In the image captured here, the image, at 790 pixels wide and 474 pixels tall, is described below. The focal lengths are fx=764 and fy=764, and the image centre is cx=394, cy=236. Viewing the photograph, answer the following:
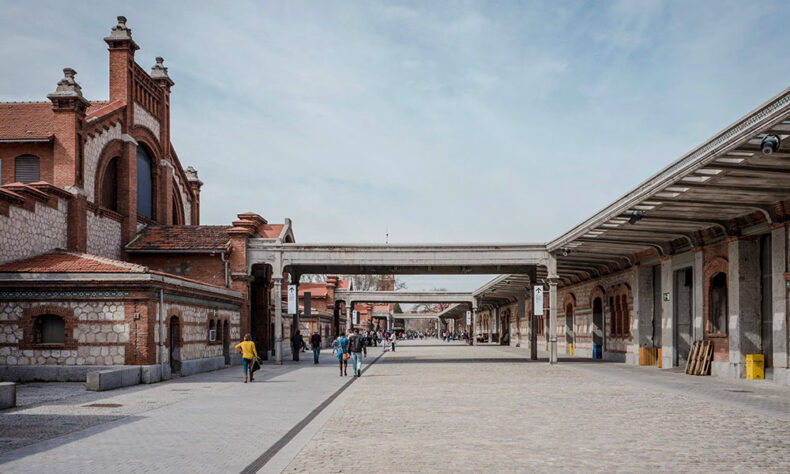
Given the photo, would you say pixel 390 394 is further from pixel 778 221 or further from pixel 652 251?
pixel 652 251

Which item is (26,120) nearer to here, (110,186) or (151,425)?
(110,186)

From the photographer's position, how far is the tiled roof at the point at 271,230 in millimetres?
39844

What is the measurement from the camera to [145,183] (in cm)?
3666

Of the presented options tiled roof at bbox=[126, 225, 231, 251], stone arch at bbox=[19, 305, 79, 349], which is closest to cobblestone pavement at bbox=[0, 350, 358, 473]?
stone arch at bbox=[19, 305, 79, 349]

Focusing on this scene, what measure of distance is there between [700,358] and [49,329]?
1997 cm

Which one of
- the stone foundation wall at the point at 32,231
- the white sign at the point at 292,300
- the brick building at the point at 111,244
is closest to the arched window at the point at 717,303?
the brick building at the point at 111,244

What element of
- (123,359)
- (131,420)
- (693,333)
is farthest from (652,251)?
(131,420)

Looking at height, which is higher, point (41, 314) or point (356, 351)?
point (41, 314)

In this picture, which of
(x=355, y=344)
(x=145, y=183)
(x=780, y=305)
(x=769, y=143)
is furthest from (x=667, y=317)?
(x=145, y=183)

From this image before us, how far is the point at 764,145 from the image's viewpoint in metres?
12.8

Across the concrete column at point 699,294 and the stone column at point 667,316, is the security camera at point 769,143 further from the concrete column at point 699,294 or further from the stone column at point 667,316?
the stone column at point 667,316

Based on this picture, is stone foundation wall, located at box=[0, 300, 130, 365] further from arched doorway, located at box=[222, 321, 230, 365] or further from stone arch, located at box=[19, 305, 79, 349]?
arched doorway, located at box=[222, 321, 230, 365]

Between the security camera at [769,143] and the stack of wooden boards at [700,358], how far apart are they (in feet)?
40.7

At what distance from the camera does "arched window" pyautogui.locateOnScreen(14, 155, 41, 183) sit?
29.2 metres
